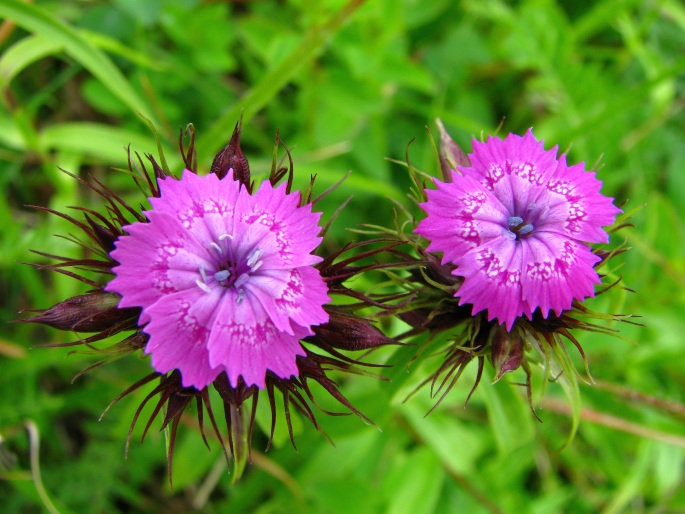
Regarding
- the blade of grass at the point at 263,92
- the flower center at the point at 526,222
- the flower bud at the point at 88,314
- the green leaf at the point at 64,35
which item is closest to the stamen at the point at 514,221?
the flower center at the point at 526,222

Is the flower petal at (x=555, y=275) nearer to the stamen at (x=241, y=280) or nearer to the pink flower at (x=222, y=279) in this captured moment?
the pink flower at (x=222, y=279)

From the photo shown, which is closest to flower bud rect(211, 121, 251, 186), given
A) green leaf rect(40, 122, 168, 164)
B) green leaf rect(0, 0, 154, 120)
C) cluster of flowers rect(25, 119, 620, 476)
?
cluster of flowers rect(25, 119, 620, 476)

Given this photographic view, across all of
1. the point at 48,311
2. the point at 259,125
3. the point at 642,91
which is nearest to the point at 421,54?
the point at 259,125

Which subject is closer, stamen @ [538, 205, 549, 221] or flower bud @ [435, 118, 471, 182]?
stamen @ [538, 205, 549, 221]

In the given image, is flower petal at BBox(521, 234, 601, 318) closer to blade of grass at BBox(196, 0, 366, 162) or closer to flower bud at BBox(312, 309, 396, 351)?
flower bud at BBox(312, 309, 396, 351)

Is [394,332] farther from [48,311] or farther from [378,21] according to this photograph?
[378,21]
